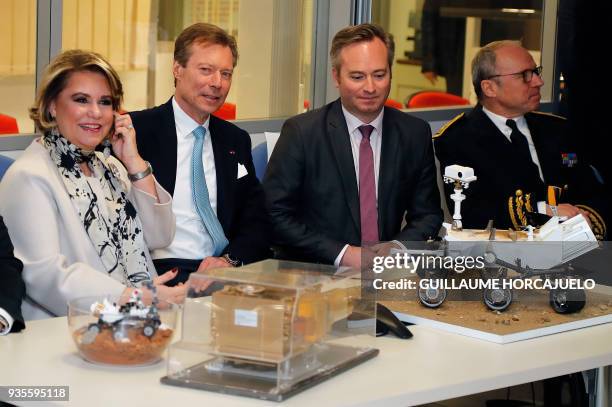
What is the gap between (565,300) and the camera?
10.2 ft

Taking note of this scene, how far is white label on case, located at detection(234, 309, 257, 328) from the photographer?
7.72 feet

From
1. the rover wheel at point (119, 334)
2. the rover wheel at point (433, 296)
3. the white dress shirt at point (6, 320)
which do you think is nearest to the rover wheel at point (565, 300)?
the rover wheel at point (433, 296)

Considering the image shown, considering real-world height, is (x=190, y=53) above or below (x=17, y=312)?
above

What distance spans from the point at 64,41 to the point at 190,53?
78 cm

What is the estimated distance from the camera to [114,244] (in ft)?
11.5

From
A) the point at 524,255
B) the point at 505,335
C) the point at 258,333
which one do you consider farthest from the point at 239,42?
the point at 258,333

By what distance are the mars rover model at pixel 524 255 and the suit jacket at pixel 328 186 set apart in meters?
1.12

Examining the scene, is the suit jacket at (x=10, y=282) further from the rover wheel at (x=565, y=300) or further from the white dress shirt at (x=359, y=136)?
the white dress shirt at (x=359, y=136)

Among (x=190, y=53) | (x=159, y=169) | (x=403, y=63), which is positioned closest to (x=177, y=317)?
(x=159, y=169)

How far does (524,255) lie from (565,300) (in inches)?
7.2

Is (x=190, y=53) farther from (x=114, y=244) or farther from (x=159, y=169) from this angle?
(x=114, y=244)

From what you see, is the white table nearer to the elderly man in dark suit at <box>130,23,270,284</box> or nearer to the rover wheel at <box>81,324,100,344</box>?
the rover wheel at <box>81,324,100,344</box>

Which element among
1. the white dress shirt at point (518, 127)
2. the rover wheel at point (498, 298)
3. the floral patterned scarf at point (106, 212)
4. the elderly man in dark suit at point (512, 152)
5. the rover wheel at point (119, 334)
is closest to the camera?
the rover wheel at point (119, 334)

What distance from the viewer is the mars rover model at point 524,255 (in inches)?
123
